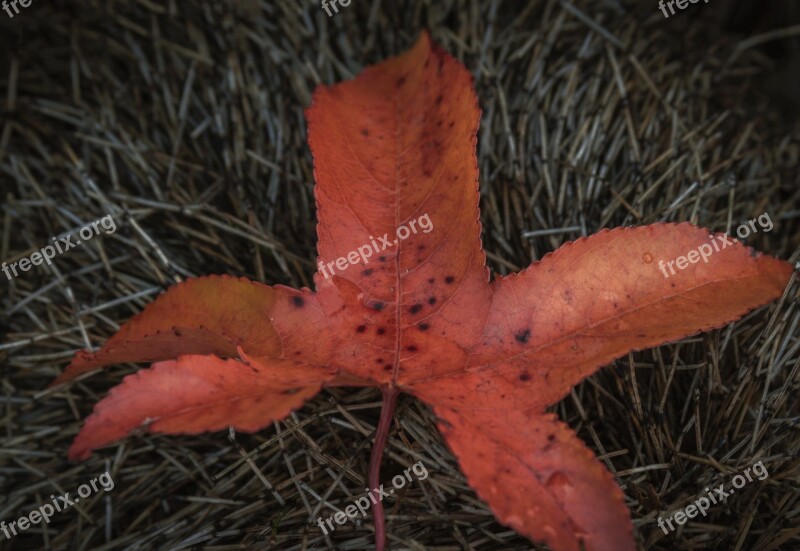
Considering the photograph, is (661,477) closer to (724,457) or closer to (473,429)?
(724,457)

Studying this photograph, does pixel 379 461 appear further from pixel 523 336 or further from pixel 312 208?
pixel 312 208

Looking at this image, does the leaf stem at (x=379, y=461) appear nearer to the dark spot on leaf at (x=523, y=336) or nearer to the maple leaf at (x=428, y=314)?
the maple leaf at (x=428, y=314)

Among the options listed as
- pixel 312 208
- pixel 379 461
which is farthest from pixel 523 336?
pixel 312 208

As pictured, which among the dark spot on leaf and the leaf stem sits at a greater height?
the dark spot on leaf

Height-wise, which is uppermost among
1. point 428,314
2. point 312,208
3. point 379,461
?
point 312,208

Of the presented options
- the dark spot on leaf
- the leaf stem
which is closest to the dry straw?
the leaf stem

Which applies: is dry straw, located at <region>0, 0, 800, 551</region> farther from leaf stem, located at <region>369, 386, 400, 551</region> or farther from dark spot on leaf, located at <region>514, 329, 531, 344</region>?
dark spot on leaf, located at <region>514, 329, 531, 344</region>

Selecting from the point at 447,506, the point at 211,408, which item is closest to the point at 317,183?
the point at 211,408
